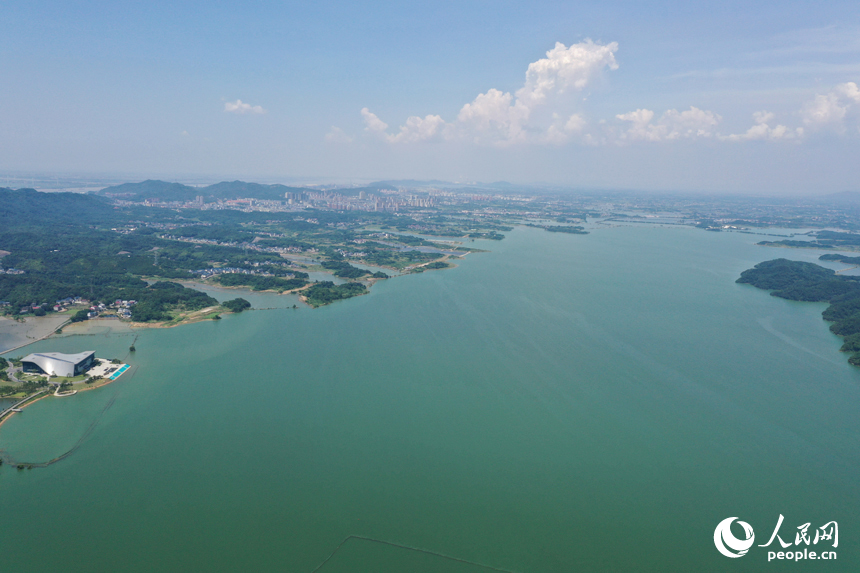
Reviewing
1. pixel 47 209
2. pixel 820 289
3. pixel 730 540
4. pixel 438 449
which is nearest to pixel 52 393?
pixel 438 449

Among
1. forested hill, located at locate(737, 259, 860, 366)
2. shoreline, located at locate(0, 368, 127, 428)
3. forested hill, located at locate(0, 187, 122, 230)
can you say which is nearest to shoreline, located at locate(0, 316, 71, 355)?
A: shoreline, located at locate(0, 368, 127, 428)

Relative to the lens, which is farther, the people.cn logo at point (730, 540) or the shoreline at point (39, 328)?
the shoreline at point (39, 328)

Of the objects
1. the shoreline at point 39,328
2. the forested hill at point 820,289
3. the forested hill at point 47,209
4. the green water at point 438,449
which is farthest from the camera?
the forested hill at point 47,209

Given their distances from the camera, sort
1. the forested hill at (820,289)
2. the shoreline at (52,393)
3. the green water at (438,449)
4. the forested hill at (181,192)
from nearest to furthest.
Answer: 1. the green water at (438,449)
2. the shoreline at (52,393)
3. the forested hill at (820,289)
4. the forested hill at (181,192)

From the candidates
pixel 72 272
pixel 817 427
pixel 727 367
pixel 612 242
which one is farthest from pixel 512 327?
pixel 612 242

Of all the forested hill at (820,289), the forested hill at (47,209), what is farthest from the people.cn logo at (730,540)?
the forested hill at (47,209)

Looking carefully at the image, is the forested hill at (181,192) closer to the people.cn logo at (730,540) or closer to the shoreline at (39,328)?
the shoreline at (39,328)

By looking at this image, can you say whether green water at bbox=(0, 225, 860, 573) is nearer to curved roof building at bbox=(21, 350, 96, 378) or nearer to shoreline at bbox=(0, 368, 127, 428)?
shoreline at bbox=(0, 368, 127, 428)
